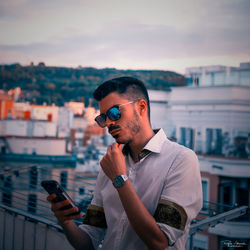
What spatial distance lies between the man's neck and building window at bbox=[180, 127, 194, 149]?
3.38 metres

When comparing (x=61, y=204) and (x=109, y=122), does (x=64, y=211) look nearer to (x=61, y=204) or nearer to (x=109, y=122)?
(x=61, y=204)

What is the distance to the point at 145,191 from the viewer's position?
3.38 feet

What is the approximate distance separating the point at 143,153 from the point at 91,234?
0.38 meters

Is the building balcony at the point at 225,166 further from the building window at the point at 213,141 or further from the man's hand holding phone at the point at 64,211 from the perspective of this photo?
the man's hand holding phone at the point at 64,211

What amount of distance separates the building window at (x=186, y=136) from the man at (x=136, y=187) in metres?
3.37

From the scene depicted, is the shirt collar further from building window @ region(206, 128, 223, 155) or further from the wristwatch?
building window @ region(206, 128, 223, 155)

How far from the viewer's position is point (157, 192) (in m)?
1.00

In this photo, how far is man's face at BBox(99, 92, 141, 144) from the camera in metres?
1.12

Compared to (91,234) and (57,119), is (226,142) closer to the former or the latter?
(91,234)

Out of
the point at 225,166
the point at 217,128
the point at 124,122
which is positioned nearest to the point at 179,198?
the point at 124,122

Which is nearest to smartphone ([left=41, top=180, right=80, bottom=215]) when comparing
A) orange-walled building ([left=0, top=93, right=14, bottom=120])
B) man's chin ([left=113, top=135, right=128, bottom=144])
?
man's chin ([left=113, top=135, right=128, bottom=144])

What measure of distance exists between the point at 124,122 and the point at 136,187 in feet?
0.78

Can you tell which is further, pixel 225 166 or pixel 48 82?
pixel 48 82

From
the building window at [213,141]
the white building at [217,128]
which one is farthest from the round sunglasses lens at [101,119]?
the building window at [213,141]
